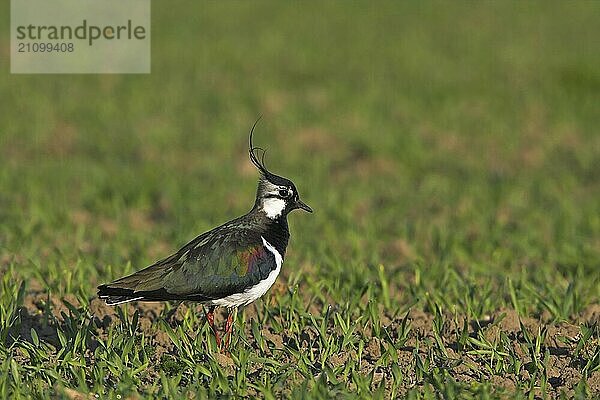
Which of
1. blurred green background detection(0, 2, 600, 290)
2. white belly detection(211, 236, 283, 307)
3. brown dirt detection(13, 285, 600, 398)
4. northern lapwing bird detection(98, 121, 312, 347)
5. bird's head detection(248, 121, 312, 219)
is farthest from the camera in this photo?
blurred green background detection(0, 2, 600, 290)

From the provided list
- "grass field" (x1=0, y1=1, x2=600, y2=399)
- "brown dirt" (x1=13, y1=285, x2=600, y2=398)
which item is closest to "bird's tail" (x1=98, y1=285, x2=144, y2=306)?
"grass field" (x1=0, y1=1, x2=600, y2=399)

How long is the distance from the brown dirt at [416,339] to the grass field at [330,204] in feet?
0.06

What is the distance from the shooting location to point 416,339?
5.31 metres

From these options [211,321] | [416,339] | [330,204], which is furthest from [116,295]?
[330,204]

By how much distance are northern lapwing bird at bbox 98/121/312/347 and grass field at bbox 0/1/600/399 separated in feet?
0.82

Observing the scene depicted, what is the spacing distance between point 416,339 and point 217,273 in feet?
3.75

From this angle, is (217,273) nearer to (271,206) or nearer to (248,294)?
(248,294)

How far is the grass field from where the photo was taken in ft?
16.4

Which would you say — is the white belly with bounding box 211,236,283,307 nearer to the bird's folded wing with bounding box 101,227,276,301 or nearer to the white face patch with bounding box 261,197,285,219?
the bird's folded wing with bounding box 101,227,276,301

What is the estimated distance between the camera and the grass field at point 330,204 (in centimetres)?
499

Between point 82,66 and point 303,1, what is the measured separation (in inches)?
332

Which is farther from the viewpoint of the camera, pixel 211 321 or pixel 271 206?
pixel 271 206

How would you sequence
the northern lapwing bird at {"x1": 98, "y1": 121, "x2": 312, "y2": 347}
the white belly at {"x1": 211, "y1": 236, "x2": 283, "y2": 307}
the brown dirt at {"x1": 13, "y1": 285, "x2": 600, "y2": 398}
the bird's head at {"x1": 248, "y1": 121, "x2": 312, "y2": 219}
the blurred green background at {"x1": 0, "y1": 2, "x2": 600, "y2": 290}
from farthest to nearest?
the blurred green background at {"x1": 0, "y1": 2, "x2": 600, "y2": 290}, the bird's head at {"x1": 248, "y1": 121, "x2": 312, "y2": 219}, the white belly at {"x1": 211, "y1": 236, "x2": 283, "y2": 307}, the northern lapwing bird at {"x1": 98, "y1": 121, "x2": 312, "y2": 347}, the brown dirt at {"x1": 13, "y1": 285, "x2": 600, "y2": 398}

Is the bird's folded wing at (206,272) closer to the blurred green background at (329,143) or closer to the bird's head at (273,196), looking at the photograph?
the bird's head at (273,196)
